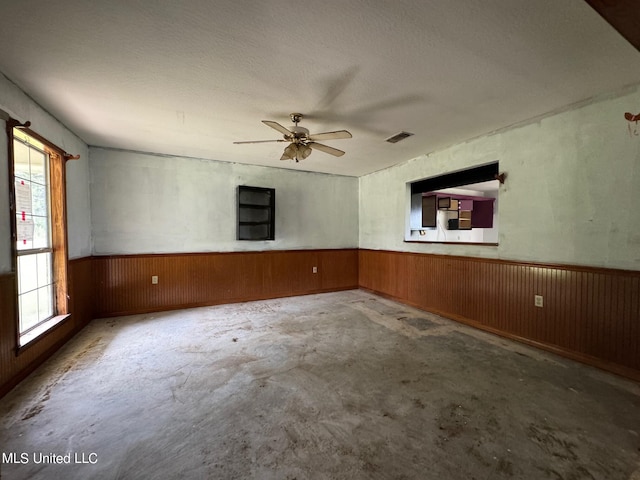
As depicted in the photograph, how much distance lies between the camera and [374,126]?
311cm

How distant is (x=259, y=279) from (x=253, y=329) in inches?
62.4

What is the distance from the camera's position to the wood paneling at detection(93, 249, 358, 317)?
12.9 ft

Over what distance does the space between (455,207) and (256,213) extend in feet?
17.2

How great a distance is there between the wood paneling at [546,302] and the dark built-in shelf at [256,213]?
2.68 meters

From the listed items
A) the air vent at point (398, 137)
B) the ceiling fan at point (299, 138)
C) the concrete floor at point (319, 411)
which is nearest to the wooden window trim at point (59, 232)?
the concrete floor at point (319, 411)

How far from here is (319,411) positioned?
5.97 ft

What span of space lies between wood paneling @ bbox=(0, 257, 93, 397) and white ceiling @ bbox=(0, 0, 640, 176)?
5.75 ft

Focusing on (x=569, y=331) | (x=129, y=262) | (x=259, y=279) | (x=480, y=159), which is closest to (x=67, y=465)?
(x=129, y=262)

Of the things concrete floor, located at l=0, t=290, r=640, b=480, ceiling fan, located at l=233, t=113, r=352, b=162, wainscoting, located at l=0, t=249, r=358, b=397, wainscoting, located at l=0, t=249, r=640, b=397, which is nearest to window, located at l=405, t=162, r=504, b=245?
wainscoting, located at l=0, t=249, r=640, b=397

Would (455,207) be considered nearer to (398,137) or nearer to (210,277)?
(398,137)

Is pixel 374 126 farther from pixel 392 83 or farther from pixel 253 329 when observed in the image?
pixel 253 329

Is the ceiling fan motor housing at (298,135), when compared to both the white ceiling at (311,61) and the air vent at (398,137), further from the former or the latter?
the air vent at (398,137)
